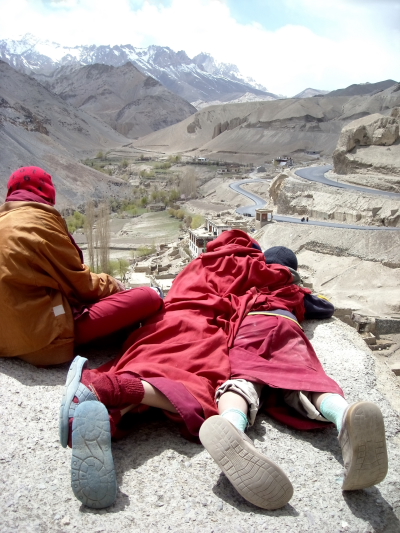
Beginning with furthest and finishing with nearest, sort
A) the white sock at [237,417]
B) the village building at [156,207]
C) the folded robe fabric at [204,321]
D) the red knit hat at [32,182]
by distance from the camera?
the village building at [156,207] < the red knit hat at [32,182] < the folded robe fabric at [204,321] < the white sock at [237,417]

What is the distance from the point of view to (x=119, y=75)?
4665 inches

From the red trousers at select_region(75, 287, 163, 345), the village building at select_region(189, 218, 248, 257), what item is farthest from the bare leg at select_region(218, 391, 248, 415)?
the village building at select_region(189, 218, 248, 257)

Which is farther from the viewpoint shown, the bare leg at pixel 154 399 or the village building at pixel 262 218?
the village building at pixel 262 218

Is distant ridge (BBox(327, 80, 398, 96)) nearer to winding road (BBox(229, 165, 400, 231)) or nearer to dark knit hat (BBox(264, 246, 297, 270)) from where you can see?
winding road (BBox(229, 165, 400, 231))

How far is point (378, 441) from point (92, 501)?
1.12m

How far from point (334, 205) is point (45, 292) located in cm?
1904

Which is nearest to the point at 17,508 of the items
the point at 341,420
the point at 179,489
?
the point at 179,489

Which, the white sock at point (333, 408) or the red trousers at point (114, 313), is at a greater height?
the red trousers at point (114, 313)

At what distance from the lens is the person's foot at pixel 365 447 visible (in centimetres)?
197

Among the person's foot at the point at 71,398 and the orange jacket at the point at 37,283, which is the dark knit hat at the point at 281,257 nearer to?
the orange jacket at the point at 37,283

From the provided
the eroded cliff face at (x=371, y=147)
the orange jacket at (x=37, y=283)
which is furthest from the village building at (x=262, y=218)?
the orange jacket at (x=37, y=283)

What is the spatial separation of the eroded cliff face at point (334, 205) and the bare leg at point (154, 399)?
17796 millimetres

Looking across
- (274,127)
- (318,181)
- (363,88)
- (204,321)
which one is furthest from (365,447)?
(363,88)

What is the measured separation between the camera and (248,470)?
1893 mm
